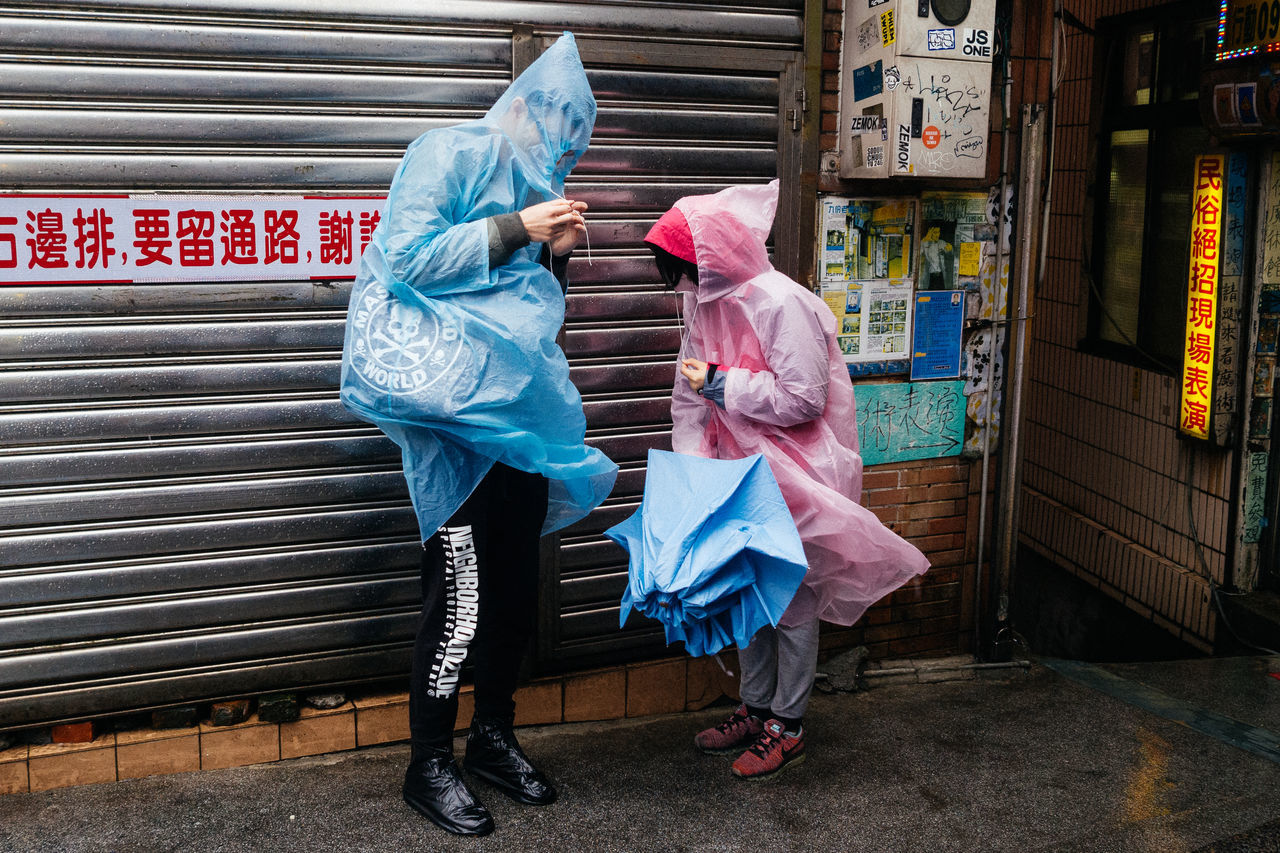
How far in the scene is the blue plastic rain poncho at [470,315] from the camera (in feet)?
11.9

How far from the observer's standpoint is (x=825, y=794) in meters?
4.34

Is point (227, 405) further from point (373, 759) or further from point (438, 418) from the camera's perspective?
point (373, 759)

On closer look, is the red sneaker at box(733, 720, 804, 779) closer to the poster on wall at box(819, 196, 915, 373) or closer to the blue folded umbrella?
the blue folded umbrella

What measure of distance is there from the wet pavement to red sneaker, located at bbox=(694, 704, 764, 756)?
0.18 feet

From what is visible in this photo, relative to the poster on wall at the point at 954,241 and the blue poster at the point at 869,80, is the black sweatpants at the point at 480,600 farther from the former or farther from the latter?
the poster on wall at the point at 954,241

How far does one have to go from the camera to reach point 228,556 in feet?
14.5

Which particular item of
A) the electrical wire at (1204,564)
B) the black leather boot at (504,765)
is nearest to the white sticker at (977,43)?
the electrical wire at (1204,564)

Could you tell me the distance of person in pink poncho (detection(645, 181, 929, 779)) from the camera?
420cm

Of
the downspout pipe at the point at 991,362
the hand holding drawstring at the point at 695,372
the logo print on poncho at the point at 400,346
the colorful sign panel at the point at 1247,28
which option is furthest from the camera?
the colorful sign panel at the point at 1247,28

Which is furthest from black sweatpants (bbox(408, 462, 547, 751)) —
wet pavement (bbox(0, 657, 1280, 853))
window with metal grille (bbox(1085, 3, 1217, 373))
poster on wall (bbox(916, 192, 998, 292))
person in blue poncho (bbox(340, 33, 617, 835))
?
window with metal grille (bbox(1085, 3, 1217, 373))

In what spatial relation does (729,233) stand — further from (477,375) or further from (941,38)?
(941,38)

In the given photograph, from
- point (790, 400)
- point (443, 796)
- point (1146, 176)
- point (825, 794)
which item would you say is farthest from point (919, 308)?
point (443, 796)

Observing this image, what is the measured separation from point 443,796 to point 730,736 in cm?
128

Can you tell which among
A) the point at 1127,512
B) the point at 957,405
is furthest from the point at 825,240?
the point at 1127,512
